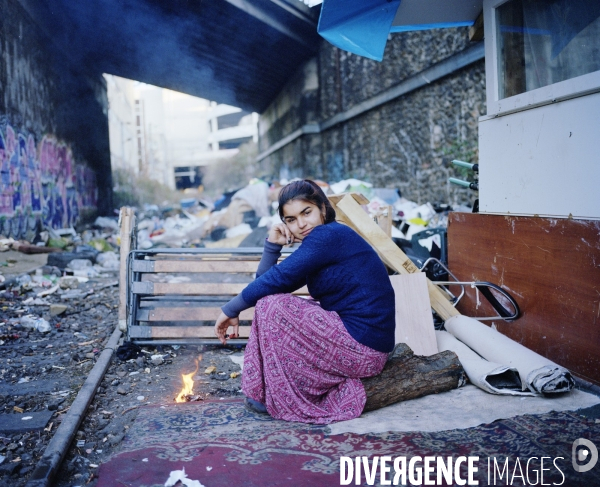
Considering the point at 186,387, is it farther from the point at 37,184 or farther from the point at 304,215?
the point at 37,184

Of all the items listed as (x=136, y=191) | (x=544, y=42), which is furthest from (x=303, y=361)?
(x=136, y=191)

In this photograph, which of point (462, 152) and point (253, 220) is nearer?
point (462, 152)

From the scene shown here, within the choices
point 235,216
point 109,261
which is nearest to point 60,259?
point 109,261

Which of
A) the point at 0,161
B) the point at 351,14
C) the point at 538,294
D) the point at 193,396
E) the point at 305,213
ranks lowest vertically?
A: the point at 193,396

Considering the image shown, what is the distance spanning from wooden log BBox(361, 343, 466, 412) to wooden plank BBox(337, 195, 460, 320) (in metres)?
0.98

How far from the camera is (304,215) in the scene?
2.83m

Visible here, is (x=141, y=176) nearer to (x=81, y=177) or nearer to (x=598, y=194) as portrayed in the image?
(x=81, y=177)

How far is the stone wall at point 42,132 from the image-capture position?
9117 mm

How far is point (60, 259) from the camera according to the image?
8461 millimetres

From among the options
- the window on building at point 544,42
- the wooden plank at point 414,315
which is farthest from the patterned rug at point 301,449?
the window on building at point 544,42

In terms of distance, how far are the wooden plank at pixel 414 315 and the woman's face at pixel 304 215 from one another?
4.94 ft

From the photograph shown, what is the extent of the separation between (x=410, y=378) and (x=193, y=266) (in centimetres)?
232

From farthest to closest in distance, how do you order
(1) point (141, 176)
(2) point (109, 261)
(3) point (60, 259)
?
(1) point (141, 176), (2) point (109, 261), (3) point (60, 259)

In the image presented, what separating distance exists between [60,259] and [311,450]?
749 cm
